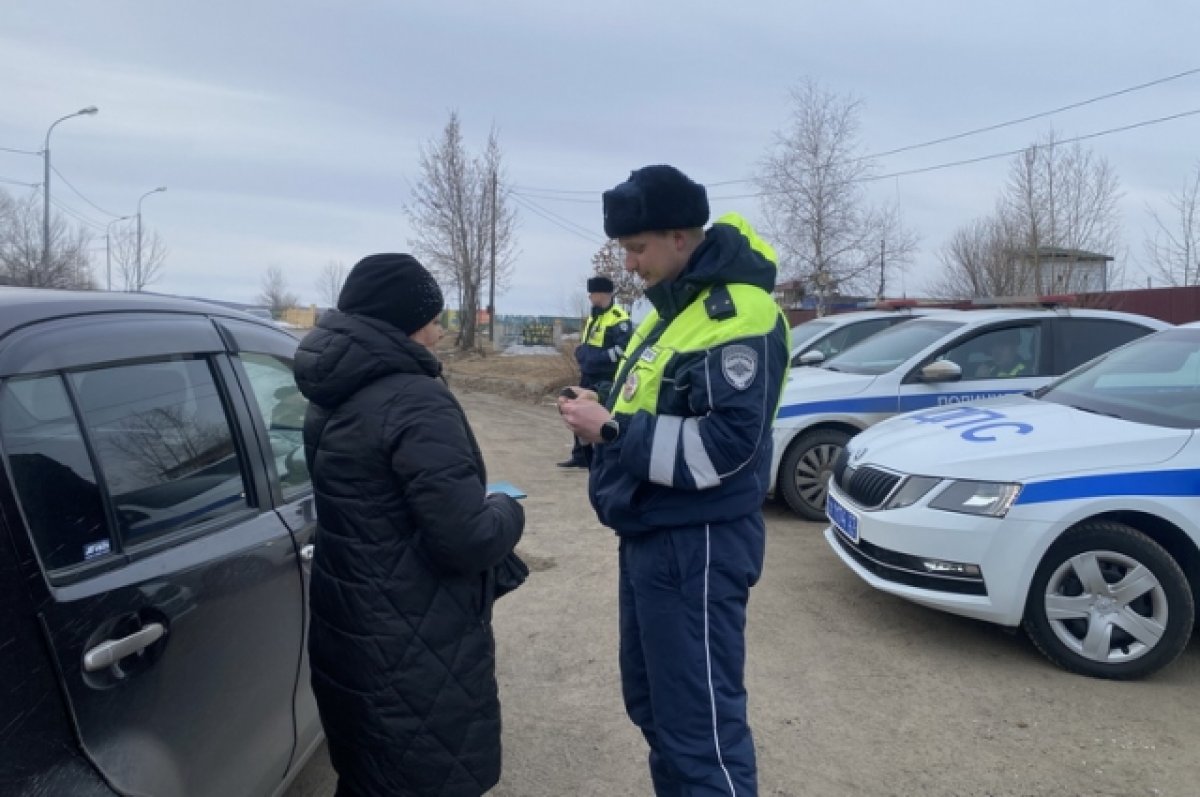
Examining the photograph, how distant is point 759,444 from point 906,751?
1706 millimetres

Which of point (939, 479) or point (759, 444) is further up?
point (759, 444)

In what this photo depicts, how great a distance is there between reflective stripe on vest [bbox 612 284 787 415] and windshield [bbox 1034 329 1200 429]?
2.81m

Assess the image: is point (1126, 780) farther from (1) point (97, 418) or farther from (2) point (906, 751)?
(1) point (97, 418)

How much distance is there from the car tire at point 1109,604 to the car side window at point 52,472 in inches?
146

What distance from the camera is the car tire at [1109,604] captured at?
379 cm

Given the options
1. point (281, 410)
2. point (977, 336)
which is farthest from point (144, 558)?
point (977, 336)

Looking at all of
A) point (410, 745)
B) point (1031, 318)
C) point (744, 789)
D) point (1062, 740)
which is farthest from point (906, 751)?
point (1031, 318)

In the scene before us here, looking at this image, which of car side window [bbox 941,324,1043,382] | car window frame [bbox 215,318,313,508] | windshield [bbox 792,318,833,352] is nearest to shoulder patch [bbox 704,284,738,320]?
car window frame [bbox 215,318,313,508]

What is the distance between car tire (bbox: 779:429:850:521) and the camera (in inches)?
265

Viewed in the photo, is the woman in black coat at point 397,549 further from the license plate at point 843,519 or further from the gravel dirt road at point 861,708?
the license plate at point 843,519

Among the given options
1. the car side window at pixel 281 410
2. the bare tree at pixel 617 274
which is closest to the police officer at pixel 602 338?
the car side window at pixel 281 410

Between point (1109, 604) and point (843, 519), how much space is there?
1284 mm

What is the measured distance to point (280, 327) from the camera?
314cm

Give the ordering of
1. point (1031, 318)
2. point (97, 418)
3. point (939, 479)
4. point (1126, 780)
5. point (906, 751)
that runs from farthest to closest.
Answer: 1. point (1031, 318)
2. point (939, 479)
3. point (906, 751)
4. point (1126, 780)
5. point (97, 418)
